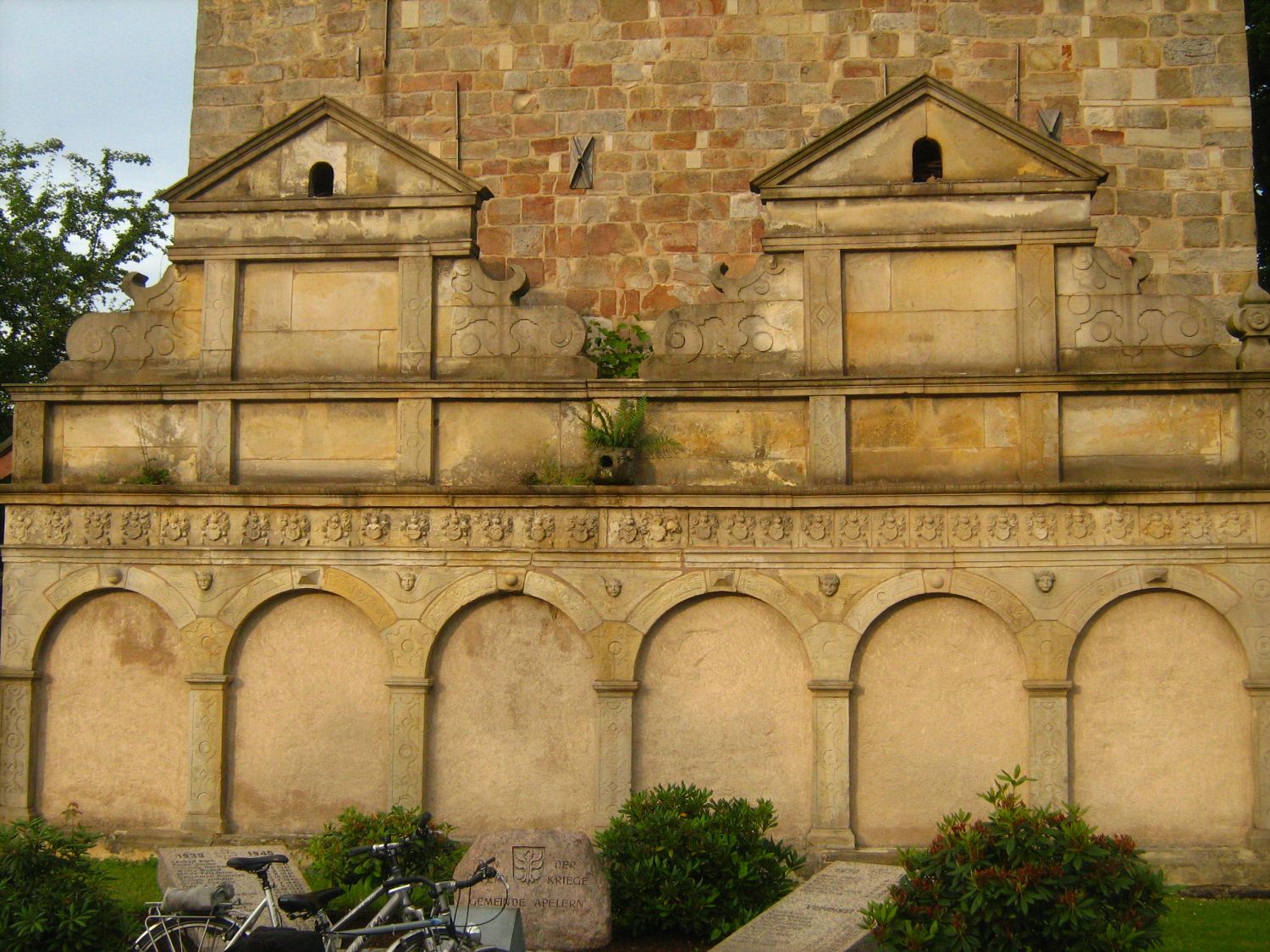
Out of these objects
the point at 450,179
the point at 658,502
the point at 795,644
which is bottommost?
the point at 795,644

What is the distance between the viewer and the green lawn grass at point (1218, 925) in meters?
11.1

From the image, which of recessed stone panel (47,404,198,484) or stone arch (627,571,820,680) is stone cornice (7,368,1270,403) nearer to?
recessed stone panel (47,404,198,484)

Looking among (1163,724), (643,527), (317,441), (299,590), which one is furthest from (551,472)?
(1163,724)

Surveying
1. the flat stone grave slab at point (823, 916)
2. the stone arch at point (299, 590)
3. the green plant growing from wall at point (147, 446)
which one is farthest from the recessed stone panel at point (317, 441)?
the flat stone grave slab at point (823, 916)

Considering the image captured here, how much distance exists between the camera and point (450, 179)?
46.9ft

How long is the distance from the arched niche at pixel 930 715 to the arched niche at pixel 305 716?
4.27 m

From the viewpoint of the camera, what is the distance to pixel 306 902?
9.17 m

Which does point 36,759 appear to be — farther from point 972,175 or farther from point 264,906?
point 972,175

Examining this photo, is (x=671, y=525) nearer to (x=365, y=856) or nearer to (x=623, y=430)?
(x=623, y=430)

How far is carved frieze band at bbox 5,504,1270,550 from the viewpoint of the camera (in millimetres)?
13352

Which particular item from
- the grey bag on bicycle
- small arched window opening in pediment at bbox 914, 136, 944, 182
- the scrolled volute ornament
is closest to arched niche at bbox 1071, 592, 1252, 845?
the scrolled volute ornament

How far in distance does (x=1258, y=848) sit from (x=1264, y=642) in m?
1.71

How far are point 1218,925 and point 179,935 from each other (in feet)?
24.7

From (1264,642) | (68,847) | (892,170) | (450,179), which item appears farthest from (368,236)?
(1264,642)
